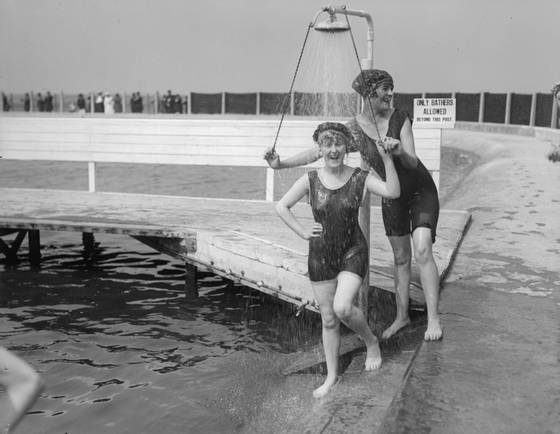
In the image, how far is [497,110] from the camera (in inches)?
1540

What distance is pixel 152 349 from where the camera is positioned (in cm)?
785

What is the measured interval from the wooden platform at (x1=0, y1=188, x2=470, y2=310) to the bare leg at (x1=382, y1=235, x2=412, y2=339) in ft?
1.48

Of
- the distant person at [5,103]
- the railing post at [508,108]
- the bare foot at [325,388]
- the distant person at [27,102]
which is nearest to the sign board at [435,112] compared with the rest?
the bare foot at [325,388]

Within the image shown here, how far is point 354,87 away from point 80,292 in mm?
5976

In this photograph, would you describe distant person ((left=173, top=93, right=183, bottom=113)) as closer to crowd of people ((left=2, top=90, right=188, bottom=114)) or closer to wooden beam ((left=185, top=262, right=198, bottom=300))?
crowd of people ((left=2, top=90, right=188, bottom=114))

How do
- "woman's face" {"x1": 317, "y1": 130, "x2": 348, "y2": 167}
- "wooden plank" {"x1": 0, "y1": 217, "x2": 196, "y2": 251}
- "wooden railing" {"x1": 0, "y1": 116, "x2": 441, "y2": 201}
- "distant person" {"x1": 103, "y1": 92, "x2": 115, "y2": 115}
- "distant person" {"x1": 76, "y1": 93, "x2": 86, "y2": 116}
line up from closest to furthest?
"woman's face" {"x1": 317, "y1": 130, "x2": 348, "y2": 167} → "wooden plank" {"x1": 0, "y1": 217, "x2": 196, "y2": 251} → "wooden railing" {"x1": 0, "y1": 116, "x2": 441, "y2": 201} → "distant person" {"x1": 103, "y1": 92, "x2": 115, "y2": 115} → "distant person" {"x1": 76, "y1": 93, "x2": 86, "y2": 116}

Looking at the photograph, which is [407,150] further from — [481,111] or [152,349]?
[481,111]

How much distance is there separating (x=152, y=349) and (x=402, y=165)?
12.0 feet

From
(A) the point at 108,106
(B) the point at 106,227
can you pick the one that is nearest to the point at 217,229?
(B) the point at 106,227

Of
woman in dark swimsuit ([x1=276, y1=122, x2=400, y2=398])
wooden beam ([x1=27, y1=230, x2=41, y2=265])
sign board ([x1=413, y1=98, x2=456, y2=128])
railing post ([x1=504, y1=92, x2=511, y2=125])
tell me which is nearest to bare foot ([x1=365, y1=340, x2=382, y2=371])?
woman in dark swimsuit ([x1=276, y1=122, x2=400, y2=398])

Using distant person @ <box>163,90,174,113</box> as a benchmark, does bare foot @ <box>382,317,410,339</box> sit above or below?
below

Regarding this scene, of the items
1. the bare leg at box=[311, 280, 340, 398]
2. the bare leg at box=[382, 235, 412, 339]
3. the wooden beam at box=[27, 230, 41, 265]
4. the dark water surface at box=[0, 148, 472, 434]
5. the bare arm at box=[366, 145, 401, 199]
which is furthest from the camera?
the wooden beam at box=[27, 230, 41, 265]

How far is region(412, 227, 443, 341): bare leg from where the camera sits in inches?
219

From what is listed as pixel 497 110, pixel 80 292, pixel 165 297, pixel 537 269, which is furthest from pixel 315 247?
pixel 497 110
